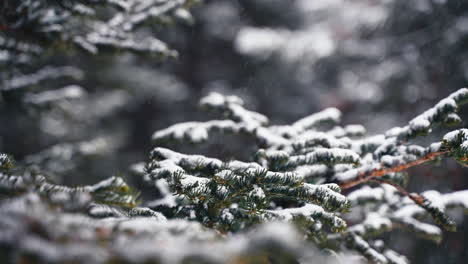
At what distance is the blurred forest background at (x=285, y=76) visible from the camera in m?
4.62

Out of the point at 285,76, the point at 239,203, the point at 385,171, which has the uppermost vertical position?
the point at 285,76

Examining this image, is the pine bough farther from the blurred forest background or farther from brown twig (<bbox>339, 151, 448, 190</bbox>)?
the blurred forest background

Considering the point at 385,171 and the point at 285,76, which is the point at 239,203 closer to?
the point at 385,171

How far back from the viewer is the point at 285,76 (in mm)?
7395

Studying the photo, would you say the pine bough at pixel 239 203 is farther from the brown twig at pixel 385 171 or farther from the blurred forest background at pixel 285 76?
the blurred forest background at pixel 285 76

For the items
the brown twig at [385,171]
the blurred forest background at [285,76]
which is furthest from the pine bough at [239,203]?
the blurred forest background at [285,76]

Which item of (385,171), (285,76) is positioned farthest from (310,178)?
(285,76)

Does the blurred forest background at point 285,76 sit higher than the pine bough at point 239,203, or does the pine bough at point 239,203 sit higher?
the blurred forest background at point 285,76

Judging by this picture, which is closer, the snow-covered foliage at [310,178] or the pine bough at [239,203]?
the pine bough at [239,203]

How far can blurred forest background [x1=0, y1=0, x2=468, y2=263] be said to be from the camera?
15.2ft

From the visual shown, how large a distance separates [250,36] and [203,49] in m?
1.77

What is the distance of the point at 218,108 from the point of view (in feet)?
5.72

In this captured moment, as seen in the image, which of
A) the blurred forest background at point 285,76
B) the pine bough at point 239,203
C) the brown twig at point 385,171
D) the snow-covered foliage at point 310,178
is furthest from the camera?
the blurred forest background at point 285,76

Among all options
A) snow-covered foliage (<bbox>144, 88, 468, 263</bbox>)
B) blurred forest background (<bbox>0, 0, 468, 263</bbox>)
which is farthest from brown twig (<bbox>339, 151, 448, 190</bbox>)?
blurred forest background (<bbox>0, 0, 468, 263</bbox>)
